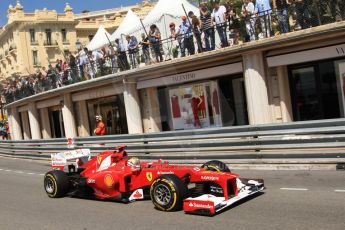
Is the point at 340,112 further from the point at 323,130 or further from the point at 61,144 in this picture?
the point at 61,144

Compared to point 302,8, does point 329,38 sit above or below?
below

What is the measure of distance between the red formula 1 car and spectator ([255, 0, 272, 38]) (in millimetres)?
6490

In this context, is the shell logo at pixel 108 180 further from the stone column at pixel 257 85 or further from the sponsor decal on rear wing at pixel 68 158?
the stone column at pixel 257 85

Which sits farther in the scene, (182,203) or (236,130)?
(236,130)

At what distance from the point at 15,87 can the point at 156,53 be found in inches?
657

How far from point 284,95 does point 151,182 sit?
8181 mm

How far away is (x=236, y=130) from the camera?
12.3 meters

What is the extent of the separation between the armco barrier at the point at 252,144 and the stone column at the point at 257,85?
8.91 ft

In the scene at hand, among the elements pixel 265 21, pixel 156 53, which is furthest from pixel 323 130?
pixel 156 53

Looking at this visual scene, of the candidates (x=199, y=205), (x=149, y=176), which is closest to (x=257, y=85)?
(x=149, y=176)

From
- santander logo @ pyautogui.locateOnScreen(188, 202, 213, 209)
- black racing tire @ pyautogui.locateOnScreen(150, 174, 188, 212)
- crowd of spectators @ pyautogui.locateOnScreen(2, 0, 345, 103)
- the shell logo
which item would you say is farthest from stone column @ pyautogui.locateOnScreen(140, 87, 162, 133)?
santander logo @ pyautogui.locateOnScreen(188, 202, 213, 209)

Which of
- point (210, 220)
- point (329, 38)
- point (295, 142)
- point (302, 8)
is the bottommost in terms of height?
point (210, 220)

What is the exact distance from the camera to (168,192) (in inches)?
309

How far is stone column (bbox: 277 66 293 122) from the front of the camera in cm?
1541
